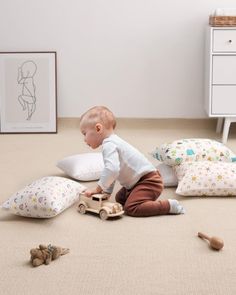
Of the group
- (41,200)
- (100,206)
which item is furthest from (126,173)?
(41,200)

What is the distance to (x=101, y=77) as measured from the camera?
4.59m

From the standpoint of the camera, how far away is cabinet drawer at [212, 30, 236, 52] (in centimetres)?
402

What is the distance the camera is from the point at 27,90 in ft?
15.0

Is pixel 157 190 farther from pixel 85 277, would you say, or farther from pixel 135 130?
pixel 135 130

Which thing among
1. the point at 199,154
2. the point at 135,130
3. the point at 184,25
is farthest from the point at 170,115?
the point at 199,154

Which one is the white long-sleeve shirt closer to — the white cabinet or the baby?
the baby

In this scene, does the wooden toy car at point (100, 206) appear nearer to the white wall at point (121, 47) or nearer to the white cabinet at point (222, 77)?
the white cabinet at point (222, 77)

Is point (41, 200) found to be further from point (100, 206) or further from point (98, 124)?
point (98, 124)

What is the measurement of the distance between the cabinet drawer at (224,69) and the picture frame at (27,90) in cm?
109

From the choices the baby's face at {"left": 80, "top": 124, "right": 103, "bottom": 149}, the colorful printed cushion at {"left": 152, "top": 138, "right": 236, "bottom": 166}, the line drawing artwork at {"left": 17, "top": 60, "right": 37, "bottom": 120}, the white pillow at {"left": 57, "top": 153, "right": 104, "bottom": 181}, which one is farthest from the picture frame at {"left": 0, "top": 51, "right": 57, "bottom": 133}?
the baby's face at {"left": 80, "top": 124, "right": 103, "bottom": 149}

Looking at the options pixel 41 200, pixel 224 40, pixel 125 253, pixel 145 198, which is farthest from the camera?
pixel 224 40

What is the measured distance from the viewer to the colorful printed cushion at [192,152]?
9.88ft

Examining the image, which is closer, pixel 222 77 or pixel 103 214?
pixel 103 214

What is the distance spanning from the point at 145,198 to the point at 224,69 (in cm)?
167
